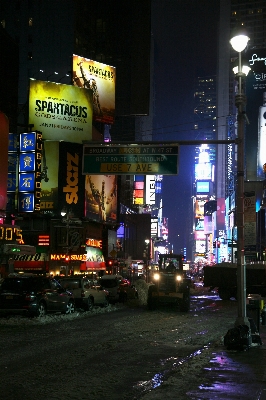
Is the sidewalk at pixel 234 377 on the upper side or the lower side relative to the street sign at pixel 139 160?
lower

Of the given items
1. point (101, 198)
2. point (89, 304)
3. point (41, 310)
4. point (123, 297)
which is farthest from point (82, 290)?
point (101, 198)

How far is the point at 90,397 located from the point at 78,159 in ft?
165

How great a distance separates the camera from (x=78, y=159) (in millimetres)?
58750

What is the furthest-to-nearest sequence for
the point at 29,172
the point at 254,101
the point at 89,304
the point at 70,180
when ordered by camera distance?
the point at 254,101 → the point at 70,180 → the point at 29,172 → the point at 89,304

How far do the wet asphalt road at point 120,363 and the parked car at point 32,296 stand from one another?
5.27 feet

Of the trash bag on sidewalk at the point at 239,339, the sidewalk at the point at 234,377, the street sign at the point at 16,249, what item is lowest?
the sidewalk at the point at 234,377

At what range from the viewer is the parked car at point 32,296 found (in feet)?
75.0

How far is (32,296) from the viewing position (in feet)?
75.4

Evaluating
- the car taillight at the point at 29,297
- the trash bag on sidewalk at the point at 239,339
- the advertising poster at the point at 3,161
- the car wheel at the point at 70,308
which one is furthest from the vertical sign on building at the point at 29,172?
the trash bag on sidewalk at the point at 239,339

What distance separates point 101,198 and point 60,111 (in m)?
10.8

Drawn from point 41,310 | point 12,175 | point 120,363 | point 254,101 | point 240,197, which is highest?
point 254,101

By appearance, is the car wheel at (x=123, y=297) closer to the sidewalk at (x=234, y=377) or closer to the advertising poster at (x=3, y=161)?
the advertising poster at (x=3, y=161)


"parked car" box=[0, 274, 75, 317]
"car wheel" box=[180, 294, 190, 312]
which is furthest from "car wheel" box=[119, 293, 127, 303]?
"parked car" box=[0, 274, 75, 317]

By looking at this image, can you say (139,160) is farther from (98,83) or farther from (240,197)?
(98,83)
